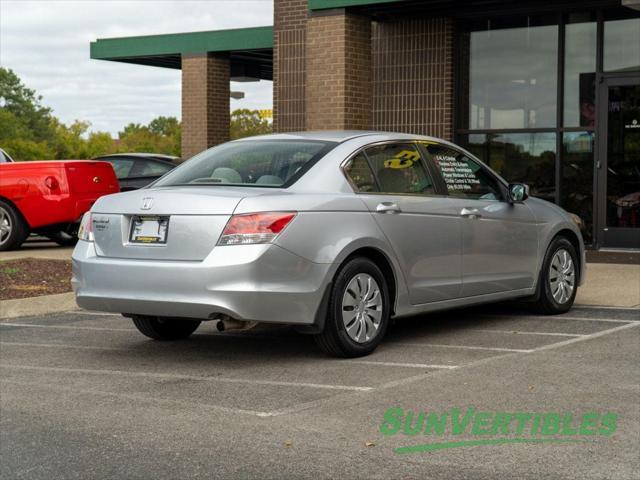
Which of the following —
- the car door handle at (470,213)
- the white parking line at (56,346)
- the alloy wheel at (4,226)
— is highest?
the car door handle at (470,213)

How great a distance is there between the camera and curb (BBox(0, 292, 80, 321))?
10281 millimetres

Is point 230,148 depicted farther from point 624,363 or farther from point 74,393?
point 624,363

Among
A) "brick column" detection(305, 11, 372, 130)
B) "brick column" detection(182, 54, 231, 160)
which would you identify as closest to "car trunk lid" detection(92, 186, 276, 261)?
"brick column" detection(305, 11, 372, 130)

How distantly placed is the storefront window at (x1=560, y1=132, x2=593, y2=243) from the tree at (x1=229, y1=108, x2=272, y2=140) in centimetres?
4500

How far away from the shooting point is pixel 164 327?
28.3 ft

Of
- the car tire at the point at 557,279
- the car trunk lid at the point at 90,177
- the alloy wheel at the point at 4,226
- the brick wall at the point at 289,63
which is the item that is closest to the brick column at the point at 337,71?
the brick wall at the point at 289,63

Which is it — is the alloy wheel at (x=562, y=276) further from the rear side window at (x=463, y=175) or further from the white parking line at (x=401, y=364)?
the white parking line at (x=401, y=364)

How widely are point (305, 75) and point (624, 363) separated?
10627 millimetres

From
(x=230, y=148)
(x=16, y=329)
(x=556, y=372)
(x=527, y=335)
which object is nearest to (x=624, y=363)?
(x=556, y=372)

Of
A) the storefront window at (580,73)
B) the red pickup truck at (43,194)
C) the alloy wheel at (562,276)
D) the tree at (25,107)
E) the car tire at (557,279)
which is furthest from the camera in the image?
the tree at (25,107)

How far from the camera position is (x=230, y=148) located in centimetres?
850

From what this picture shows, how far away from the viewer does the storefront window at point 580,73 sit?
15.8 m

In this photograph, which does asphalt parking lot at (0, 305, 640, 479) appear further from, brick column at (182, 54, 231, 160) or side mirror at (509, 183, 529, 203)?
brick column at (182, 54, 231, 160)

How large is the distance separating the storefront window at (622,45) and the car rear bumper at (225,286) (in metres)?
9.68
